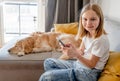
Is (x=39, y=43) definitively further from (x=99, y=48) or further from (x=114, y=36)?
(x=99, y=48)

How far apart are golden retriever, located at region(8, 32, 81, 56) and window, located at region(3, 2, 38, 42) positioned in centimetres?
168

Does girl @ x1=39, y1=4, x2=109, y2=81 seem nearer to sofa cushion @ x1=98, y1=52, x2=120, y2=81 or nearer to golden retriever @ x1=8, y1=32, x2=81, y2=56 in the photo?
sofa cushion @ x1=98, y1=52, x2=120, y2=81

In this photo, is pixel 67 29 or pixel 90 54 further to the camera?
pixel 67 29

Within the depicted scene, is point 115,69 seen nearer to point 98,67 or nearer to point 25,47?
point 98,67

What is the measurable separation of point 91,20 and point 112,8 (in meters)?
1.01

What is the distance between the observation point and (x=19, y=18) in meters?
4.58

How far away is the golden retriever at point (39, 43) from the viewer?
8.46 ft

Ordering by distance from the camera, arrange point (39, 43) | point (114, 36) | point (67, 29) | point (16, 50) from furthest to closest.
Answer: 1. point (67, 29)
2. point (39, 43)
3. point (16, 50)
4. point (114, 36)

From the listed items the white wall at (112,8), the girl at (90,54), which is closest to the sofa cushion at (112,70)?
the girl at (90,54)

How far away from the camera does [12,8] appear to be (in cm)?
445

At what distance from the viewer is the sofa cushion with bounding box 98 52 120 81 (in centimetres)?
158

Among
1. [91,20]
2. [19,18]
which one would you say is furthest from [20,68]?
[19,18]

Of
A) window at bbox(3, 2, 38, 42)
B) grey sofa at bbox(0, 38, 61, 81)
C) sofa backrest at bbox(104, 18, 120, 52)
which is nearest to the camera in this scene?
sofa backrest at bbox(104, 18, 120, 52)

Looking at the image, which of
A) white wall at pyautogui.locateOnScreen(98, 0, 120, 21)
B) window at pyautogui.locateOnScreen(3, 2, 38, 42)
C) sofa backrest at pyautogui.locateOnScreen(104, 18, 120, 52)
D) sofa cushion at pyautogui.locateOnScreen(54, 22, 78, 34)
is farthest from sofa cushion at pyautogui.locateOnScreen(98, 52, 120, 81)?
window at pyautogui.locateOnScreen(3, 2, 38, 42)
